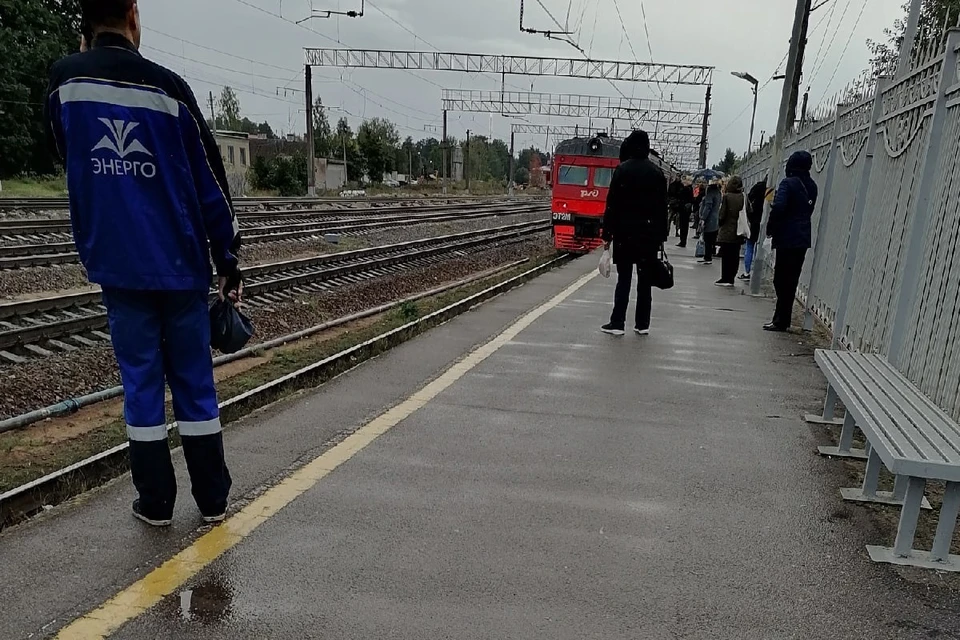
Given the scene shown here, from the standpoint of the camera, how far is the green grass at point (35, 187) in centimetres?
3638

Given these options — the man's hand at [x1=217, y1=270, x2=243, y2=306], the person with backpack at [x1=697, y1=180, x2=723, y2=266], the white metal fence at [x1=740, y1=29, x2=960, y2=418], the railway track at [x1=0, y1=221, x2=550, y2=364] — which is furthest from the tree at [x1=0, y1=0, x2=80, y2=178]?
the man's hand at [x1=217, y1=270, x2=243, y2=306]

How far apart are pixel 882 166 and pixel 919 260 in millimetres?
1924

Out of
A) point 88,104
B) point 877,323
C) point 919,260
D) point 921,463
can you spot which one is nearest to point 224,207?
point 88,104

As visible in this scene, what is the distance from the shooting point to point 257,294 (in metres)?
11.4

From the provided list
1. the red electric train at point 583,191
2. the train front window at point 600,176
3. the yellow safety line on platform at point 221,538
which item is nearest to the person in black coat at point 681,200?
the red electric train at point 583,191

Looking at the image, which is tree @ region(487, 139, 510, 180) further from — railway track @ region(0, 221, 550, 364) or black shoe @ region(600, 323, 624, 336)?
black shoe @ region(600, 323, 624, 336)

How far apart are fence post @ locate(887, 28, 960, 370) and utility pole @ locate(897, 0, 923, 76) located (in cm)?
140

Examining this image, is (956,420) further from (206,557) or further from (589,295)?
(589,295)

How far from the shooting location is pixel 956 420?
380cm

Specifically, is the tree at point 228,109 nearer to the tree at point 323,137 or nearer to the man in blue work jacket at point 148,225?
the tree at point 323,137

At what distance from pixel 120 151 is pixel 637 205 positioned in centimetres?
583

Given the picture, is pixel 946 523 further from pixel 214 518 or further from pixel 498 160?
pixel 498 160

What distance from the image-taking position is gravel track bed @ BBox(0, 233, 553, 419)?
6398 mm

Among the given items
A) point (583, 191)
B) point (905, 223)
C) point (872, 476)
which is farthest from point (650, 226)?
point (583, 191)
